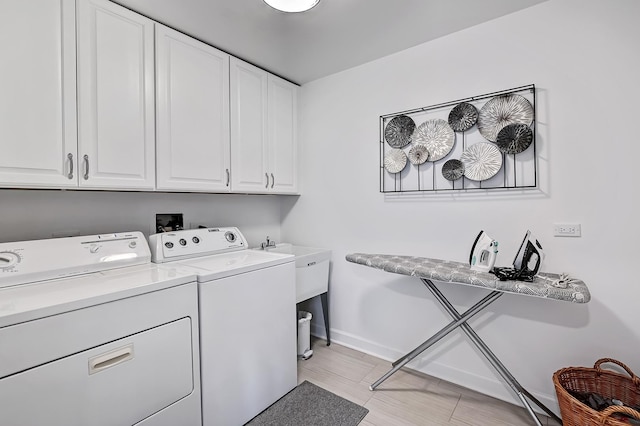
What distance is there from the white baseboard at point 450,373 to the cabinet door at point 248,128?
5.30ft

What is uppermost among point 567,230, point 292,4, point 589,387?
point 292,4

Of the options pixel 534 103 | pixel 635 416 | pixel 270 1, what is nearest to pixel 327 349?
pixel 635 416

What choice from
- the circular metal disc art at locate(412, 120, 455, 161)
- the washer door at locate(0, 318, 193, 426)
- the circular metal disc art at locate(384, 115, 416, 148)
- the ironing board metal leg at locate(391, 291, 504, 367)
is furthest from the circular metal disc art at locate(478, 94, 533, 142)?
the washer door at locate(0, 318, 193, 426)

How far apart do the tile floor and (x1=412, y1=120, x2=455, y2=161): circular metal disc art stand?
66.3 inches

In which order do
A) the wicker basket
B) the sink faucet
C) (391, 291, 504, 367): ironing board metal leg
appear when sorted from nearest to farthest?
the wicker basket, (391, 291, 504, 367): ironing board metal leg, the sink faucet

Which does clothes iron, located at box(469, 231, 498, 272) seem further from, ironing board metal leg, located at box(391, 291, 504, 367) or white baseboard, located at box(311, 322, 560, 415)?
white baseboard, located at box(311, 322, 560, 415)

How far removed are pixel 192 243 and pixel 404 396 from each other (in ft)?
6.06

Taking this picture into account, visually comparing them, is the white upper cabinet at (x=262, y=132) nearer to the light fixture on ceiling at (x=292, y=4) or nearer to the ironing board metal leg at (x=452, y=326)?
the light fixture on ceiling at (x=292, y=4)

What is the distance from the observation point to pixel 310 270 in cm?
256

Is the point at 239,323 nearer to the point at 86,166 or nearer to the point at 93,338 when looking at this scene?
the point at 93,338

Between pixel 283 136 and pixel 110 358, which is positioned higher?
pixel 283 136

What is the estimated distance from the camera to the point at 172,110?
201cm

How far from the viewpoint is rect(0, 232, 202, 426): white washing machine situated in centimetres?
106

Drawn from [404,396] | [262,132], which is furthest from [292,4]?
[404,396]
